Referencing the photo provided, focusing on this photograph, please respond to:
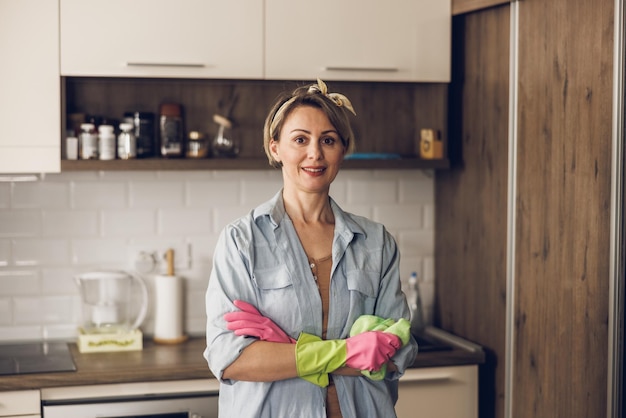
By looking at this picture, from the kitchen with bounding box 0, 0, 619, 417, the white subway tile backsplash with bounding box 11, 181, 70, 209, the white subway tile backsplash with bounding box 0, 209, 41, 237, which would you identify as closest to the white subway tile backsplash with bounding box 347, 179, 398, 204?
the kitchen with bounding box 0, 0, 619, 417

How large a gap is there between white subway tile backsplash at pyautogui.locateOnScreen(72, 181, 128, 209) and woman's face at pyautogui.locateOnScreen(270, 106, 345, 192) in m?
1.36

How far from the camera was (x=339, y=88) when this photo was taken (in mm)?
3531

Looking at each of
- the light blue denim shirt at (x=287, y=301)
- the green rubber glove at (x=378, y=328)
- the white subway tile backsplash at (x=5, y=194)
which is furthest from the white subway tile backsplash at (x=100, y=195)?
the green rubber glove at (x=378, y=328)

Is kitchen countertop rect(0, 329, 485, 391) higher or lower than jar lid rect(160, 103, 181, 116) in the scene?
lower

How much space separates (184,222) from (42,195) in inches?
20.6

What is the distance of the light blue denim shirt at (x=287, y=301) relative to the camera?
211 cm

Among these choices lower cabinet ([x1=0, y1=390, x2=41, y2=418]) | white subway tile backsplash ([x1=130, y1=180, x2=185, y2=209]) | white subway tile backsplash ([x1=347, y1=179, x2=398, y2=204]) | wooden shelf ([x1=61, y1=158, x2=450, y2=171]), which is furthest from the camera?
white subway tile backsplash ([x1=347, y1=179, x2=398, y2=204])

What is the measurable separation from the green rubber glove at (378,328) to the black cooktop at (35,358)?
1148mm

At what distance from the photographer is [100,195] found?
3391 mm

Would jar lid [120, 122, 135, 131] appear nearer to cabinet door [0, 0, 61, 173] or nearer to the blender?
cabinet door [0, 0, 61, 173]

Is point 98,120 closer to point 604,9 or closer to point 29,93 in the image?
point 29,93

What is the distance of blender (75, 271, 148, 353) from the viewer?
322 centimetres

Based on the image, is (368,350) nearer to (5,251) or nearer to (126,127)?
(126,127)

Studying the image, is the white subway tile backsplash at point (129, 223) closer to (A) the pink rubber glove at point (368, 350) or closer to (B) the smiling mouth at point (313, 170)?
(B) the smiling mouth at point (313, 170)
